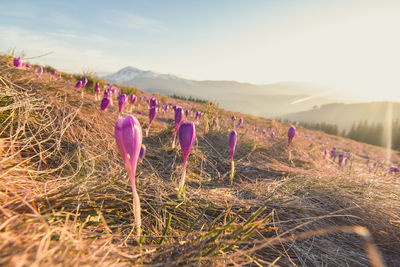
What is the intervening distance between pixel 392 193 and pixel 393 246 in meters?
0.88

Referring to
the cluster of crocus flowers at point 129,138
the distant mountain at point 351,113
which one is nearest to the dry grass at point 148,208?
the cluster of crocus flowers at point 129,138

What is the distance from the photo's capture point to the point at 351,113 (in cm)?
7969

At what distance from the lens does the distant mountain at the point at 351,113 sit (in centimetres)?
6100

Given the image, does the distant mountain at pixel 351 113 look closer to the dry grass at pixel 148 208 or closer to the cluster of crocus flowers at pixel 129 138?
the dry grass at pixel 148 208

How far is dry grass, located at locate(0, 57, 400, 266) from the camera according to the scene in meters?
0.84

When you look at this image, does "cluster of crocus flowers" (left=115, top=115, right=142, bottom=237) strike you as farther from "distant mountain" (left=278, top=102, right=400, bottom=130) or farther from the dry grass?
"distant mountain" (left=278, top=102, right=400, bottom=130)

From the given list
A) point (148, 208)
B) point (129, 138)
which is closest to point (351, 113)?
point (148, 208)

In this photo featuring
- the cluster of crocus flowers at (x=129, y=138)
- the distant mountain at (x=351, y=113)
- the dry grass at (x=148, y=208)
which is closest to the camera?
the dry grass at (x=148, y=208)

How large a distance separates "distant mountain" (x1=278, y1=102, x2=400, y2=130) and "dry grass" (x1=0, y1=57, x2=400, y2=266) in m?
69.4

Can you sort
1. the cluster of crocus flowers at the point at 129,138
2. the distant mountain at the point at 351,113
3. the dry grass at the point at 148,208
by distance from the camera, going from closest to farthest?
the dry grass at the point at 148,208, the cluster of crocus flowers at the point at 129,138, the distant mountain at the point at 351,113

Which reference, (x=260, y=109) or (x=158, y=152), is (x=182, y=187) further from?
(x=260, y=109)

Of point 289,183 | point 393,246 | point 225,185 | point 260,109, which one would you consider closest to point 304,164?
point 289,183

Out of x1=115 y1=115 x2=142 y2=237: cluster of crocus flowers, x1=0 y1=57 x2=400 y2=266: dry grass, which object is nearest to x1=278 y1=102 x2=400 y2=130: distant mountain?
x1=0 y1=57 x2=400 y2=266: dry grass

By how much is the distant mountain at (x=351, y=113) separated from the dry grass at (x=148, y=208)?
69.4 meters
